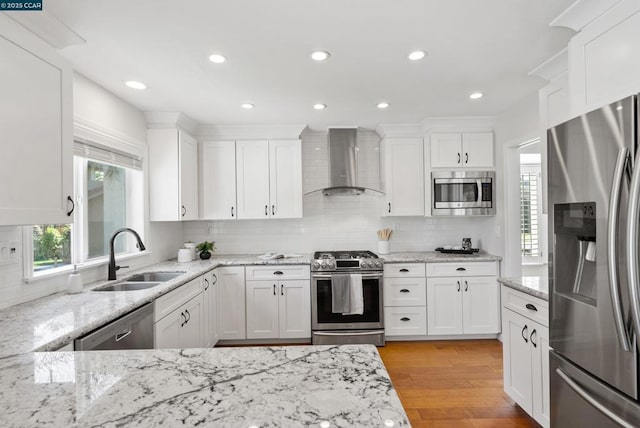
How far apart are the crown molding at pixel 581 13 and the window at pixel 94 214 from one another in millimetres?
3191

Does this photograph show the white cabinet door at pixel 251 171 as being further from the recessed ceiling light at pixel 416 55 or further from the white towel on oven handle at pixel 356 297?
the recessed ceiling light at pixel 416 55

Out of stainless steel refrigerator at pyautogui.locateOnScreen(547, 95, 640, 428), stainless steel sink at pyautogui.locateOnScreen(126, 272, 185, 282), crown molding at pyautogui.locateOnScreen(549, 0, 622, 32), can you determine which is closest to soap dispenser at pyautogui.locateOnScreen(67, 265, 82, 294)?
stainless steel sink at pyautogui.locateOnScreen(126, 272, 185, 282)

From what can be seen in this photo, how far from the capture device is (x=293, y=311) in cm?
351

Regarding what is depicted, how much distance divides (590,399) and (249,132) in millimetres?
3649

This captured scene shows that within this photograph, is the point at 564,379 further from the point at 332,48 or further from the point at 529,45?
the point at 332,48

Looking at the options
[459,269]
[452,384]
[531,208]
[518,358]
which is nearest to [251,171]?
[459,269]

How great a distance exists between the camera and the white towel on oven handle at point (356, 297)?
3.38 meters

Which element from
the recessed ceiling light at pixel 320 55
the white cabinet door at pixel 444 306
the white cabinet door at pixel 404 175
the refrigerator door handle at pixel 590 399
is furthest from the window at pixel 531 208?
the recessed ceiling light at pixel 320 55

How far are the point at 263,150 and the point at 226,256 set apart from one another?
4.50 feet

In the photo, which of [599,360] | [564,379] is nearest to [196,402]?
[599,360]

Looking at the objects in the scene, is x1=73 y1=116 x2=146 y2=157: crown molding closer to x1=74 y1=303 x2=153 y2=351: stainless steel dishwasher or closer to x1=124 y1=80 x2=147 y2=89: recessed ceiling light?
x1=124 y1=80 x2=147 y2=89: recessed ceiling light

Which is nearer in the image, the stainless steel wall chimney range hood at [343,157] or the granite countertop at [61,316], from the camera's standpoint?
the granite countertop at [61,316]

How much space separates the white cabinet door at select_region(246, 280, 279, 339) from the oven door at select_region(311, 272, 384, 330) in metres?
0.43

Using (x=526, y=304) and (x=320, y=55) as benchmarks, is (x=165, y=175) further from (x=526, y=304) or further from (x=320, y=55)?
(x=526, y=304)
